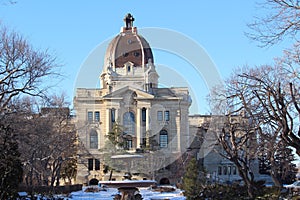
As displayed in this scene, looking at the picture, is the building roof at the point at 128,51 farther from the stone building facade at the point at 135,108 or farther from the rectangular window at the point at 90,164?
the rectangular window at the point at 90,164

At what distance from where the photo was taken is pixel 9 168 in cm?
1794

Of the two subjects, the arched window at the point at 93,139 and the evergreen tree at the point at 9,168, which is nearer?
the evergreen tree at the point at 9,168

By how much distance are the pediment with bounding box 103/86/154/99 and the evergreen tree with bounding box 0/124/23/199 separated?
55.2m

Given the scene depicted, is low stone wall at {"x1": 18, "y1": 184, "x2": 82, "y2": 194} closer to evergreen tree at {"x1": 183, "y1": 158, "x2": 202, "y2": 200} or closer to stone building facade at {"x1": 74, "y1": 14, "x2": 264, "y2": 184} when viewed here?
evergreen tree at {"x1": 183, "y1": 158, "x2": 202, "y2": 200}

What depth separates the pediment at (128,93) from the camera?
74500 millimetres

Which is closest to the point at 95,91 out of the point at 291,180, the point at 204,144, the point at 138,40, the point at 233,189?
the point at 138,40

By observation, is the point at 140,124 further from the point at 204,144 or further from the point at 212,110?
the point at 212,110

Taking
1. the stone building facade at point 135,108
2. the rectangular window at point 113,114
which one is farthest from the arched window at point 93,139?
the rectangular window at point 113,114

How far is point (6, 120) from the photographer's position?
22391 mm

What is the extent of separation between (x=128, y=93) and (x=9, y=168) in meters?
57.5

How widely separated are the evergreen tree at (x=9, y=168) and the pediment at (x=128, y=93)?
55247 mm

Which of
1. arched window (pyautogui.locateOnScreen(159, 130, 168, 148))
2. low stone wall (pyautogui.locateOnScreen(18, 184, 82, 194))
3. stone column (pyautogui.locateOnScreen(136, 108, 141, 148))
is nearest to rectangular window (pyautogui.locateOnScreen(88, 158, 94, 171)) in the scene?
stone column (pyautogui.locateOnScreen(136, 108, 141, 148))

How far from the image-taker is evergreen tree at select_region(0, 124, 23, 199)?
1761 cm

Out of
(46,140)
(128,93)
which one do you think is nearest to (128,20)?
(128,93)
